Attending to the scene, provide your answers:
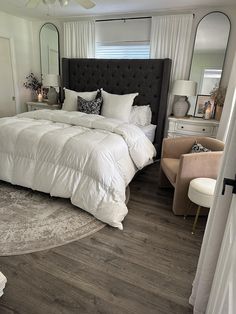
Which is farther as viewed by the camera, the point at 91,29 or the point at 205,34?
the point at 91,29

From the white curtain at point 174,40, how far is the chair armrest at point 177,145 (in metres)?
1.52

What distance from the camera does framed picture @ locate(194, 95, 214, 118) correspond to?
3711 millimetres

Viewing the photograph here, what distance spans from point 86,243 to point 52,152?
1.06 metres

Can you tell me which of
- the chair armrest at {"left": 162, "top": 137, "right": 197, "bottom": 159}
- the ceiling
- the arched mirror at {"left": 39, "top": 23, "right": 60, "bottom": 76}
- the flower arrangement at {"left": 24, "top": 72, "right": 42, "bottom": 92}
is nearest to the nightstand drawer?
the chair armrest at {"left": 162, "top": 137, "right": 197, "bottom": 159}

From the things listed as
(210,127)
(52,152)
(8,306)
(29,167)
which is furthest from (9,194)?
(210,127)

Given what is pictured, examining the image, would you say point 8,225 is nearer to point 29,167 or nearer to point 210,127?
point 29,167

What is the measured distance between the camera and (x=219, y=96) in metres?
3.54

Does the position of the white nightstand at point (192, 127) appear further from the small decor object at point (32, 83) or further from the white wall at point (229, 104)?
the small decor object at point (32, 83)

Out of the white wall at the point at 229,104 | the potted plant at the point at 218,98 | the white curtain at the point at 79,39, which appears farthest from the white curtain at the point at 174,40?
the white curtain at the point at 79,39

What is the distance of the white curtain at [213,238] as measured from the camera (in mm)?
1053

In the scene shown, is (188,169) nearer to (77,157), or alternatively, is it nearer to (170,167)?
(170,167)

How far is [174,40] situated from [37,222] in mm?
3504

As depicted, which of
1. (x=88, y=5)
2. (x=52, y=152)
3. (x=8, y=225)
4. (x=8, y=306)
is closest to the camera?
(x=8, y=306)

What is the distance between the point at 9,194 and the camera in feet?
8.85
